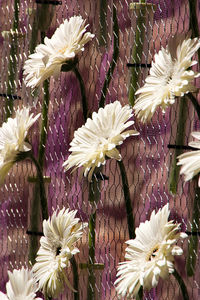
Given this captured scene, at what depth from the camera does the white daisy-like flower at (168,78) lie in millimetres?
617

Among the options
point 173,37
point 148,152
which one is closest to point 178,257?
point 148,152

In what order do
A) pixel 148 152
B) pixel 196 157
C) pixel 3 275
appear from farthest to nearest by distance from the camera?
1. pixel 3 275
2. pixel 148 152
3. pixel 196 157

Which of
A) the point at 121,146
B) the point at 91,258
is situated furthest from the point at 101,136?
the point at 91,258

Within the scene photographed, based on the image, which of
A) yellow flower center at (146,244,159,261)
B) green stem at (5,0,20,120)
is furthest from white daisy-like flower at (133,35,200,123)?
green stem at (5,0,20,120)

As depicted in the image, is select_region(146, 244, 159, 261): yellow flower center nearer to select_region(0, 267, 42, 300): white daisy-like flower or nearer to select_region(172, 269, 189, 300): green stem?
select_region(172, 269, 189, 300): green stem

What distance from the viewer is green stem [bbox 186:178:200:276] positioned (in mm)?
648

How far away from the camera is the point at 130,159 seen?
717 millimetres

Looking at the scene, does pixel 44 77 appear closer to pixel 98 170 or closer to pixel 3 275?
pixel 98 170

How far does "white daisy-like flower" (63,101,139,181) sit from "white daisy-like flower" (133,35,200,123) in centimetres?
2

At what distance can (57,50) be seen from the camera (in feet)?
2.44

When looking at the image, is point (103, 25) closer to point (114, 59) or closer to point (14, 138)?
point (114, 59)

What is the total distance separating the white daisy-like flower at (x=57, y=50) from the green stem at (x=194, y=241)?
212 mm

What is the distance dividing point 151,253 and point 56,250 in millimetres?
145

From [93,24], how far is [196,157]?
9.9 inches
